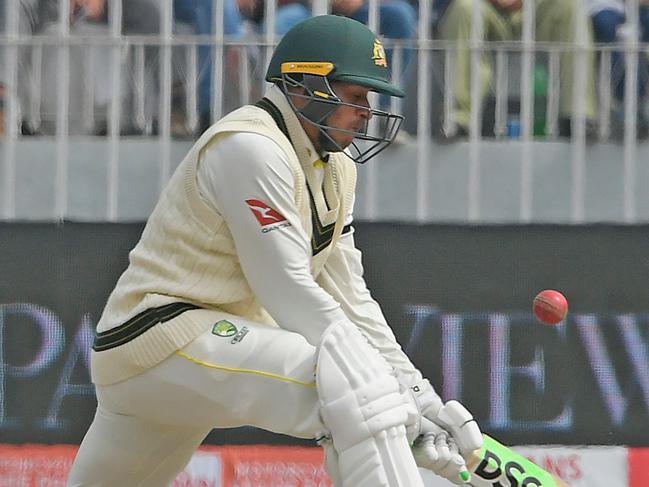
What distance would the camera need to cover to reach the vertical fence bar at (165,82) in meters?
6.77

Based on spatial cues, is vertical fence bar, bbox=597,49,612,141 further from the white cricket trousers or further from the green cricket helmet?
the white cricket trousers

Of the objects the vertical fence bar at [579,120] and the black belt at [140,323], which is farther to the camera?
the vertical fence bar at [579,120]

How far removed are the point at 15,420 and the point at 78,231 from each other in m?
0.79

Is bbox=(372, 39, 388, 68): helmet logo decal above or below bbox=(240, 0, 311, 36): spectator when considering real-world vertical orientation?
below

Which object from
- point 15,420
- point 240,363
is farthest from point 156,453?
point 15,420

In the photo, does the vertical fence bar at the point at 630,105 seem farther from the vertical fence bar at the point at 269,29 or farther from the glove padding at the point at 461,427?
the glove padding at the point at 461,427

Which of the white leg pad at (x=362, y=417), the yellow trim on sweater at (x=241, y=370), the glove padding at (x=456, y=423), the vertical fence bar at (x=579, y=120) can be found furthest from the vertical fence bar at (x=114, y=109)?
the white leg pad at (x=362, y=417)

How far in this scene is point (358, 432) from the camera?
3.77m

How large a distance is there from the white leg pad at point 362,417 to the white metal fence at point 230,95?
2.85 m

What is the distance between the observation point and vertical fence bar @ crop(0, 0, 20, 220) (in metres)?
6.69

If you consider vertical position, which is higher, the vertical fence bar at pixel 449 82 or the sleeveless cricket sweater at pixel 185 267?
the vertical fence bar at pixel 449 82

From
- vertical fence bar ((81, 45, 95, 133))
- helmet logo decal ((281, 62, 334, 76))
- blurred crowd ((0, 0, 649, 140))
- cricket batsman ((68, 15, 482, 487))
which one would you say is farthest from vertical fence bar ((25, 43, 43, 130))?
helmet logo decal ((281, 62, 334, 76))

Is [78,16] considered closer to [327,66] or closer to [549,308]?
[549,308]

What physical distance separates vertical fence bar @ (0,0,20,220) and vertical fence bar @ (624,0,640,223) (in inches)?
101
